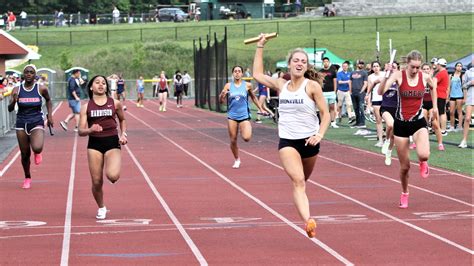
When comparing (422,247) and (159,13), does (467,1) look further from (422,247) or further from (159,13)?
Result: (422,247)

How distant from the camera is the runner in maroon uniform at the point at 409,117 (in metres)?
13.9

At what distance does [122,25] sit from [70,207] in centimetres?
8827

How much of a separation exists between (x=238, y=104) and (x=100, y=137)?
Answer: 665 cm

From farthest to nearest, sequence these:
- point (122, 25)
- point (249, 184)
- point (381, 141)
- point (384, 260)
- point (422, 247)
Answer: point (122, 25) < point (381, 141) < point (249, 184) < point (422, 247) < point (384, 260)

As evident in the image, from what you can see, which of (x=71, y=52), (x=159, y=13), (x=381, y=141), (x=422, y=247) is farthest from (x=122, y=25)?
(x=422, y=247)

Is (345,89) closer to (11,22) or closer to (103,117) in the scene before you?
(103,117)

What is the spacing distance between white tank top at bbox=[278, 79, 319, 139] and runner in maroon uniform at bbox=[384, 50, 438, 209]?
3.28 metres

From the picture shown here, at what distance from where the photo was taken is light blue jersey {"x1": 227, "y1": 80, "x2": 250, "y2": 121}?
64.6ft

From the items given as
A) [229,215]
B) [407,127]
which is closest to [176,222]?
[229,215]

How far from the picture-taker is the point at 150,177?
60.5 ft

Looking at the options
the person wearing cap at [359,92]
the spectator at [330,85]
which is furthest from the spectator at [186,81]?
the spectator at [330,85]

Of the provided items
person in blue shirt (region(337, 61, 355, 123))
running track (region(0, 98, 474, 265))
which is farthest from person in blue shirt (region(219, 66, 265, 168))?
person in blue shirt (region(337, 61, 355, 123))

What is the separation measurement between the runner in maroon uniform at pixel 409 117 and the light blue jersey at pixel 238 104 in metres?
5.85

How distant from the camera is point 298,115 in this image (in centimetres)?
1087
